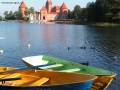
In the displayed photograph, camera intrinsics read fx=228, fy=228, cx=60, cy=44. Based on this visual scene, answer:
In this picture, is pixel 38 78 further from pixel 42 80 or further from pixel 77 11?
pixel 77 11


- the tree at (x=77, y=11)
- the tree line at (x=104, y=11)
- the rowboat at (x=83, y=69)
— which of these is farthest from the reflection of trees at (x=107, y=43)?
the tree at (x=77, y=11)

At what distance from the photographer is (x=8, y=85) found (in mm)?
10742

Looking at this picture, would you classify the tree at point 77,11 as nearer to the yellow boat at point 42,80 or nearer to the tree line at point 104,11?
the tree line at point 104,11

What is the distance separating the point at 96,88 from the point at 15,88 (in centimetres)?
472

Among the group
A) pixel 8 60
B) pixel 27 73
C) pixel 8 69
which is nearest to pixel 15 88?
pixel 27 73

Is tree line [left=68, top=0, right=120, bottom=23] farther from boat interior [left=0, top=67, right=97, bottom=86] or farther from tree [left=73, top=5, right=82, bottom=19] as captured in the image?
boat interior [left=0, top=67, right=97, bottom=86]

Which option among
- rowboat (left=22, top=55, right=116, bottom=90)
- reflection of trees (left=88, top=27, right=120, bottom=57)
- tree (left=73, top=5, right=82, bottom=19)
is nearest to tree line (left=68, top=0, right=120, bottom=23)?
tree (left=73, top=5, right=82, bottom=19)

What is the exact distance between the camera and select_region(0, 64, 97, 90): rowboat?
33.8ft

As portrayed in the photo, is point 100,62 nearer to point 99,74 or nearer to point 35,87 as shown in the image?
point 99,74

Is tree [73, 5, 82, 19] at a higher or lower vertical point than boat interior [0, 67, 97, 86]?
higher

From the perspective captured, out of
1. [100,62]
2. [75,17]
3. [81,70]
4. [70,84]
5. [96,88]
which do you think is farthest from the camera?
[75,17]

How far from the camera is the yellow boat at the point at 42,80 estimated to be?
1029cm

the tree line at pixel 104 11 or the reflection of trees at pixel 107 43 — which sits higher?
the tree line at pixel 104 11

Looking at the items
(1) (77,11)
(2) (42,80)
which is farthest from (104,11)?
(2) (42,80)
